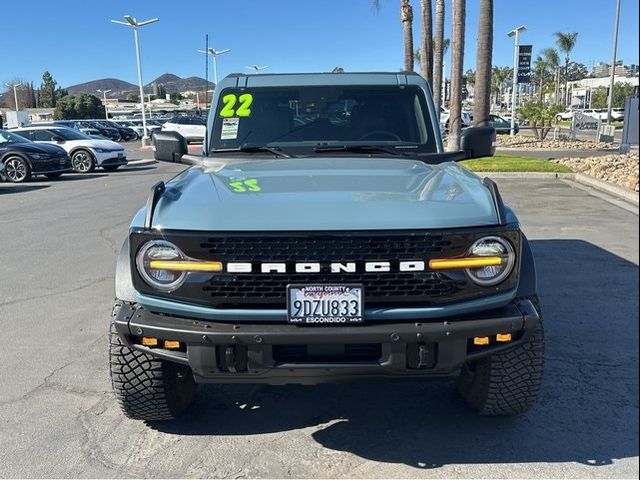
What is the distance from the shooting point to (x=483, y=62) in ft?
58.7

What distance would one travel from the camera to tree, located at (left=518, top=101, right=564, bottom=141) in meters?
25.2

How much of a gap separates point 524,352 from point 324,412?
4.05ft

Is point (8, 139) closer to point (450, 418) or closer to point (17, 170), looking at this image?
point (17, 170)

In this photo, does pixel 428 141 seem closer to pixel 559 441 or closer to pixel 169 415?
pixel 559 441

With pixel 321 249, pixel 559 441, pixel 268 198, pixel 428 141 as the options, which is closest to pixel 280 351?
pixel 321 249

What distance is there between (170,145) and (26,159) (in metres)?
13.5

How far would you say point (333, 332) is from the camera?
261cm

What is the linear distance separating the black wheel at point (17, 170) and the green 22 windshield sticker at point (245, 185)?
14962mm

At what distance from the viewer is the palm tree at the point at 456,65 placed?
18.0 metres

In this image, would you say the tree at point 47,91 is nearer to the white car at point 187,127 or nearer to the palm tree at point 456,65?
the white car at point 187,127

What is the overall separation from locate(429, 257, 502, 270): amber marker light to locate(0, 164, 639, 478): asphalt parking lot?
581 mm

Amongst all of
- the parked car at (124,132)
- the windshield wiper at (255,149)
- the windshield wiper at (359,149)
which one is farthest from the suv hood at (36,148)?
the parked car at (124,132)

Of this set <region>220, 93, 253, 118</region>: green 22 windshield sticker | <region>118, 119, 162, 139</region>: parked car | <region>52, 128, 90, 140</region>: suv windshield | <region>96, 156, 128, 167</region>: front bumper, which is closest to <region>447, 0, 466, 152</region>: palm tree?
<region>96, 156, 128, 167</region>: front bumper

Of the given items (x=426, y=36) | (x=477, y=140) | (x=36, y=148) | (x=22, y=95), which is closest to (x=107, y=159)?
(x=36, y=148)
